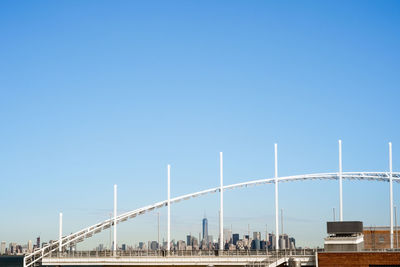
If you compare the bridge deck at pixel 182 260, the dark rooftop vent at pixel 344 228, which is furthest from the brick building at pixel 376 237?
the dark rooftop vent at pixel 344 228

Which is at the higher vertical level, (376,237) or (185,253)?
(376,237)

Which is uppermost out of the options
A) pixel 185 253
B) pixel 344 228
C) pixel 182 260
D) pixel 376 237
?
pixel 344 228

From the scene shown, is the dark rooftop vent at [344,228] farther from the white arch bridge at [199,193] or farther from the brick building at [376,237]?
the brick building at [376,237]

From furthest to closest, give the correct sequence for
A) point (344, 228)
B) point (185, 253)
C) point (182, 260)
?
point (185, 253), point (182, 260), point (344, 228)

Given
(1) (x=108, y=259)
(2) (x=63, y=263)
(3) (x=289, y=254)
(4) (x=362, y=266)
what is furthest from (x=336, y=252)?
(2) (x=63, y=263)

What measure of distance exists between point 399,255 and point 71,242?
45361mm

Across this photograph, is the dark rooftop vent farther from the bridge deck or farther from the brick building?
the brick building

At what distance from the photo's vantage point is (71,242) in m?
92.3

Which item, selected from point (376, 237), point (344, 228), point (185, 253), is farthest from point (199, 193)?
point (376, 237)

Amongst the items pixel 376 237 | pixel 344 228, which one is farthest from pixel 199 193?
pixel 376 237

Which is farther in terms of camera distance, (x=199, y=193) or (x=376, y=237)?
(x=376, y=237)

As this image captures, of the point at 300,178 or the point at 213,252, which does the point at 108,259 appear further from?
the point at 300,178

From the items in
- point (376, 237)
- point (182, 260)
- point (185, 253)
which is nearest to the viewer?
point (182, 260)

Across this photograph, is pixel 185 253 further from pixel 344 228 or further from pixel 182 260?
pixel 344 228
